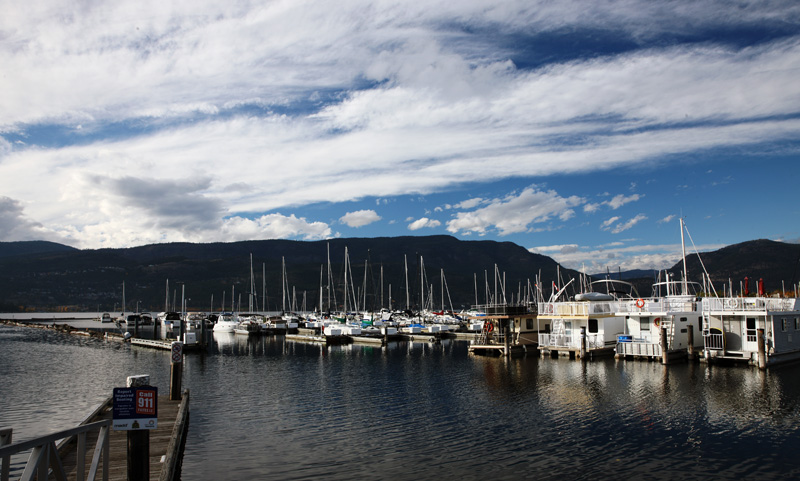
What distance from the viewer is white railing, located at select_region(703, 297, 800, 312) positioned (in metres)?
40.4

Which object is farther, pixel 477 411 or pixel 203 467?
pixel 477 411

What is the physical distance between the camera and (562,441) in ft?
69.7

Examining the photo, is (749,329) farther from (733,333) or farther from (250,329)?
(250,329)

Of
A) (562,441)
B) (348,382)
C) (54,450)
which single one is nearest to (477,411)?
(562,441)

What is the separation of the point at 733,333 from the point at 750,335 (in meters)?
1.21

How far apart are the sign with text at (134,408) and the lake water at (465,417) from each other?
19.5 ft

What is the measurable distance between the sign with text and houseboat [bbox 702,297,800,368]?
41.0 m

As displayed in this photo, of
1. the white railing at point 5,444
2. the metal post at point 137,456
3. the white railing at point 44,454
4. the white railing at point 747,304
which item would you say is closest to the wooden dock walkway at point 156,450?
the metal post at point 137,456

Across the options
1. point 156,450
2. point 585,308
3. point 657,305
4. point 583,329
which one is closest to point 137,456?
point 156,450

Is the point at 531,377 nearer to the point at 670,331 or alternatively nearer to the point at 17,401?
the point at 670,331

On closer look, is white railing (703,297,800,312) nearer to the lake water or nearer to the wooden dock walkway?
the lake water

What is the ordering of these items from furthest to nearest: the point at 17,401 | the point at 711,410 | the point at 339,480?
the point at 17,401, the point at 711,410, the point at 339,480

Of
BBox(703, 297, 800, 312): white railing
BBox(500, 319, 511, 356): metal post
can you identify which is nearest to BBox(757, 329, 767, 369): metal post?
BBox(703, 297, 800, 312): white railing

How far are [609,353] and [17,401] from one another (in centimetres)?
4397
